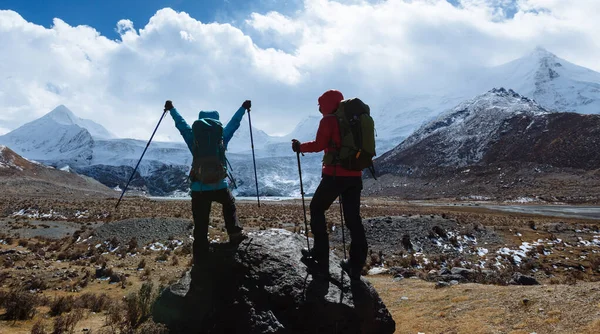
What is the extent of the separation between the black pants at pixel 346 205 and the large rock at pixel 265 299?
1.84 ft

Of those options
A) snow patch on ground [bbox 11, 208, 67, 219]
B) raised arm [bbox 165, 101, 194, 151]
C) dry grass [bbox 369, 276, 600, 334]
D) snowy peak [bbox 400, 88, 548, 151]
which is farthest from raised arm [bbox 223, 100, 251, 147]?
snowy peak [bbox 400, 88, 548, 151]

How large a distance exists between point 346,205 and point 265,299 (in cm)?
194

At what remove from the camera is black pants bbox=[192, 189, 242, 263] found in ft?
20.5

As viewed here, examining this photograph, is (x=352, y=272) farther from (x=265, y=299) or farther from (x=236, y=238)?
(x=236, y=238)

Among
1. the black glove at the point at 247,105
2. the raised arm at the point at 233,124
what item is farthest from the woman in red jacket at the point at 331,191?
the black glove at the point at 247,105

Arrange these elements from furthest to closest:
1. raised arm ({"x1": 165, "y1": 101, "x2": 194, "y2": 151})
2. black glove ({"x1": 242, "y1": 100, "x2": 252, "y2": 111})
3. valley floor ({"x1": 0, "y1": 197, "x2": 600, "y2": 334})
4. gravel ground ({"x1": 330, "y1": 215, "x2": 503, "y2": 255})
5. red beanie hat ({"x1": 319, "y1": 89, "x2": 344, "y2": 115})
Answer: gravel ground ({"x1": 330, "y1": 215, "x2": 503, "y2": 255}), black glove ({"x1": 242, "y1": 100, "x2": 252, "y2": 111}), raised arm ({"x1": 165, "y1": 101, "x2": 194, "y2": 151}), valley floor ({"x1": 0, "y1": 197, "x2": 600, "y2": 334}), red beanie hat ({"x1": 319, "y1": 89, "x2": 344, "y2": 115})

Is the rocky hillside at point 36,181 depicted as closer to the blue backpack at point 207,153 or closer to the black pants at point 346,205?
the blue backpack at point 207,153

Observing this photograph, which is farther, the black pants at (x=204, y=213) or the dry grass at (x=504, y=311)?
the black pants at (x=204, y=213)

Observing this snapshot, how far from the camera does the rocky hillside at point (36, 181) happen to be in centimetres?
8738

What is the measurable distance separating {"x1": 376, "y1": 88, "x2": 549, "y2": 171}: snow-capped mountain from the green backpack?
120342 millimetres

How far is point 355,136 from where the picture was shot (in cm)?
564

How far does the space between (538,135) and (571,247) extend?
104 meters

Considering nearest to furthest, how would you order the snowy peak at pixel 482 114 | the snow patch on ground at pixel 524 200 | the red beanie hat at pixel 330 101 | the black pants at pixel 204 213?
the red beanie hat at pixel 330 101 < the black pants at pixel 204 213 < the snow patch on ground at pixel 524 200 < the snowy peak at pixel 482 114

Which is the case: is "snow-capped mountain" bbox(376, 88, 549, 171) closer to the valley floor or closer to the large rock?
the valley floor
